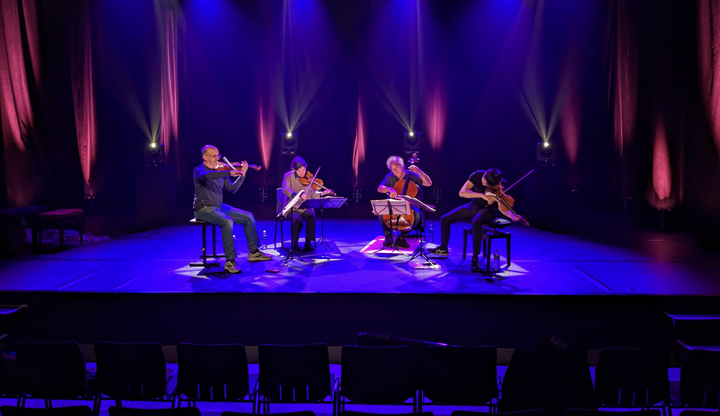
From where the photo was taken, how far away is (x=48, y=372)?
2447 mm

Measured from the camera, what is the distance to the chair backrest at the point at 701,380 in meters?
2.33

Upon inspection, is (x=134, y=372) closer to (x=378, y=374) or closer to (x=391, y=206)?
(x=378, y=374)

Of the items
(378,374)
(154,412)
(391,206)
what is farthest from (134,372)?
(391,206)

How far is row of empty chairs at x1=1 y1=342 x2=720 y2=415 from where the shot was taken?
7.65 ft

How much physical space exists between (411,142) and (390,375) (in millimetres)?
6929

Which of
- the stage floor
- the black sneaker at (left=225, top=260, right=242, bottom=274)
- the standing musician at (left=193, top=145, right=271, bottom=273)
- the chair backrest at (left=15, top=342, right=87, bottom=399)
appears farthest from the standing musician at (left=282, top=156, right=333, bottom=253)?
the chair backrest at (left=15, top=342, right=87, bottom=399)

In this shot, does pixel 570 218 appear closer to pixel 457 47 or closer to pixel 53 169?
pixel 457 47

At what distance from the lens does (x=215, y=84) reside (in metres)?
9.22

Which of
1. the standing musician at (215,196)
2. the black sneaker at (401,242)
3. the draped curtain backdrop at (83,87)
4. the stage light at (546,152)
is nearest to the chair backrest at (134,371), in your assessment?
the standing musician at (215,196)

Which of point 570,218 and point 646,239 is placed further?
point 570,218

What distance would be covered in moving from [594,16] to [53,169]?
10.3 metres

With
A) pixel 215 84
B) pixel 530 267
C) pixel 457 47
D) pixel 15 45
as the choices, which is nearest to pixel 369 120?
pixel 457 47

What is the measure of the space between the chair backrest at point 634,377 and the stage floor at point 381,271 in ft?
4.13

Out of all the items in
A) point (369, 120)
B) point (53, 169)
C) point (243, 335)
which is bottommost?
point (243, 335)
